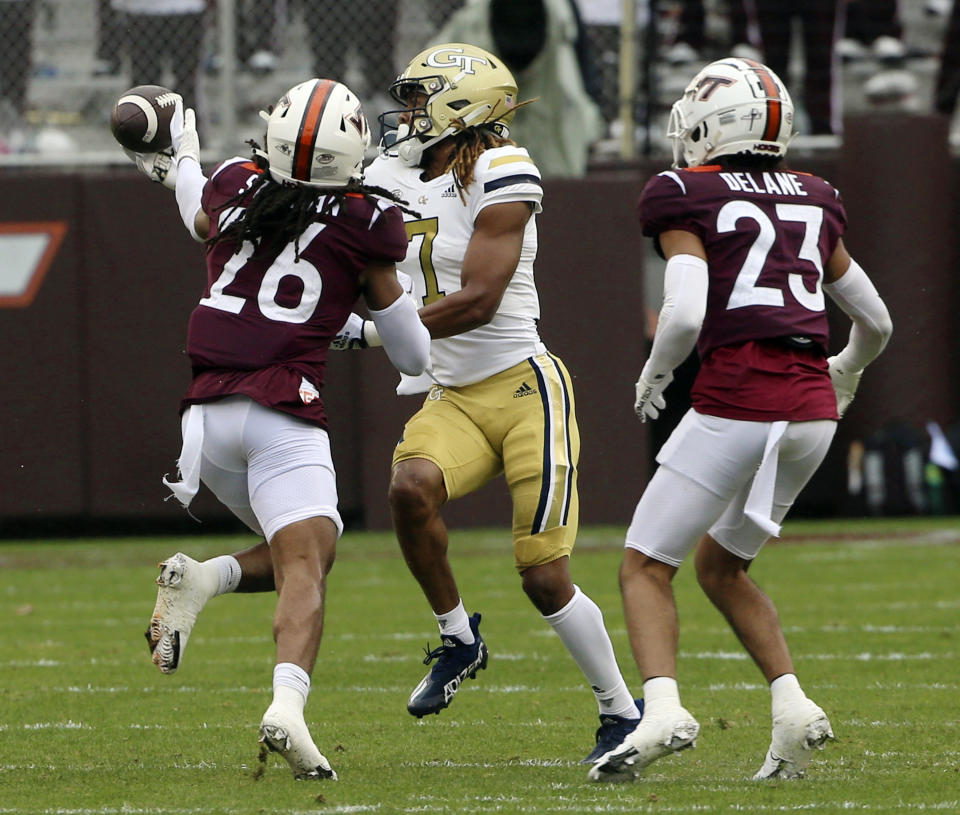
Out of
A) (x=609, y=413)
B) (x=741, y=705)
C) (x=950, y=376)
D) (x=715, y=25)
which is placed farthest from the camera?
(x=715, y=25)

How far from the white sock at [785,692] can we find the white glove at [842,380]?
0.87 m

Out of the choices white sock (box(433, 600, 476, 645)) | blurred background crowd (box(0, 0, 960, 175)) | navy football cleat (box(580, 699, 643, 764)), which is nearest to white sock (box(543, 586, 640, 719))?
navy football cleat (box(580, 699, 643, 764))

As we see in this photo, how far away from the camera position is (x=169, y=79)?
37.1 ft

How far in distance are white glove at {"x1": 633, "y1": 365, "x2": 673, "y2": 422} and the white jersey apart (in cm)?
58

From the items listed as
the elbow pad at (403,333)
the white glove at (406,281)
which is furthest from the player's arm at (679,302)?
the white glove at (406,281)

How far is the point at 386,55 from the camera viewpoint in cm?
1145

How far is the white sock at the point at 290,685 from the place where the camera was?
3916mm

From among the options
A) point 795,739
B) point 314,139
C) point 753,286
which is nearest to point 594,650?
point 795,739

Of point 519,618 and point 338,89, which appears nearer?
point 338,89

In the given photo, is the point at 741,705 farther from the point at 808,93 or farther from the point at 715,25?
the point at 715,25

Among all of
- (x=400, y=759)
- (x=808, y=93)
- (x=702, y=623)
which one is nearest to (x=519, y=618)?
(x=702, y=623)

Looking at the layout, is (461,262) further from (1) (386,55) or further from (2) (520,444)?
(1) (386,55)

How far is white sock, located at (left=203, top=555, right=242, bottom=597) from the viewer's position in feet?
14.6

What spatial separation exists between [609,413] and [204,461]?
21.9 feet
